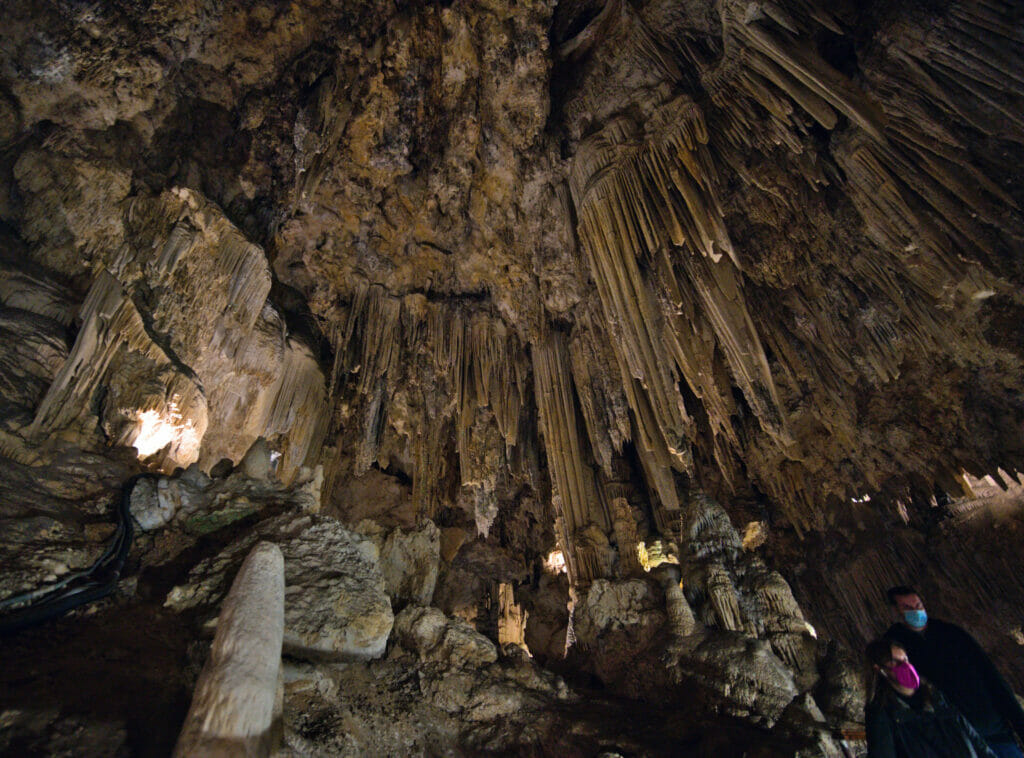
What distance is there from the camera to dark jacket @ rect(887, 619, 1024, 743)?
2.19 meters

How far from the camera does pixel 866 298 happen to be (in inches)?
244

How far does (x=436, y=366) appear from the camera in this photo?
27.1 ft

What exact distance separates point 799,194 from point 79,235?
8.63m

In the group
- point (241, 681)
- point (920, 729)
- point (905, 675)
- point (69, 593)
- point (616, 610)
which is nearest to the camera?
point (241, 681)

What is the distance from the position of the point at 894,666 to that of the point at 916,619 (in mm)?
303

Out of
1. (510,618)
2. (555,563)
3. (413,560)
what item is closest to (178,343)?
(413,560)

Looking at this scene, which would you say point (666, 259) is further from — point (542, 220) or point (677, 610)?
point (677, 610)

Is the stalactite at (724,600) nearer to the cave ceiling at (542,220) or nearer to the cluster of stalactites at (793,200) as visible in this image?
the cluster of stalactites at (793,200)

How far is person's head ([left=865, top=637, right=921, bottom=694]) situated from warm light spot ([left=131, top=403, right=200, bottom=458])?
245 inches

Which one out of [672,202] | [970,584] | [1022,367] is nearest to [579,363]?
[672,202]

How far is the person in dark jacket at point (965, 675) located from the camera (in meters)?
2.18

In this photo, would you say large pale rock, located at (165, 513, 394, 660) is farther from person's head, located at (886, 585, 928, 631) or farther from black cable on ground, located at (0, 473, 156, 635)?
person's head, located at (886, 585, 928, 631)

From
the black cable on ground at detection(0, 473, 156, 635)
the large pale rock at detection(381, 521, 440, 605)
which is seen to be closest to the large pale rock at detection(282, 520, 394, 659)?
the black cable on ground at detection(0, 473, 156, 635)

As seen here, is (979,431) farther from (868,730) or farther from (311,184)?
(311,184)
